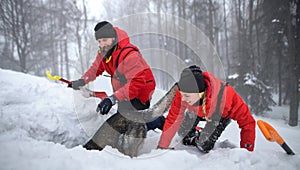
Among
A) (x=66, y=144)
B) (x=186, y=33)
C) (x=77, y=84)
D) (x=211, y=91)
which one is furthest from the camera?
(x=186, y=33)

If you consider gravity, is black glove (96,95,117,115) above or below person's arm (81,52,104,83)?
below

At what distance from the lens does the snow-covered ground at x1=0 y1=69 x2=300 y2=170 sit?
5.52 feet

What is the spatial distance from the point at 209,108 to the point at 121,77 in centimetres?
133

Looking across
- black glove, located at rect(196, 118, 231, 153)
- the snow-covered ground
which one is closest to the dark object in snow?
the snow-covered ground

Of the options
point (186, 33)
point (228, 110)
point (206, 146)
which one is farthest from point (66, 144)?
point (186, 33)

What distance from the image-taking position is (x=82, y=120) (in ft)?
10.4

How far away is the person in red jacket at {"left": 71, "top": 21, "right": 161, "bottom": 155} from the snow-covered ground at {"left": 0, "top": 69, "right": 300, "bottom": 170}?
1.30 feet

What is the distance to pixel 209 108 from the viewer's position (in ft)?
7.88

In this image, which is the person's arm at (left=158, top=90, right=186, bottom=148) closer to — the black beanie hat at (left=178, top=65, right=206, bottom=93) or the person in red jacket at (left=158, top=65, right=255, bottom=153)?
the person in red jacket at (left=158, top=65, right=255, bottom=153)

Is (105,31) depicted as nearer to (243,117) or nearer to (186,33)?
(243,117)

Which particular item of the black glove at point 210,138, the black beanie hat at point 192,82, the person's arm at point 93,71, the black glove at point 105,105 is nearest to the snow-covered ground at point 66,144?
the black glove at point 210,138

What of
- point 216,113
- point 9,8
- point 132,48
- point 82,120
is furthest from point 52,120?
point 9,8

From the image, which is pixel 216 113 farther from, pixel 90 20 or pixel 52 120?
pixel 90 20

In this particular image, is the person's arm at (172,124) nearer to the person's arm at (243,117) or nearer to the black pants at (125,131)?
the black pants at (125,131)
